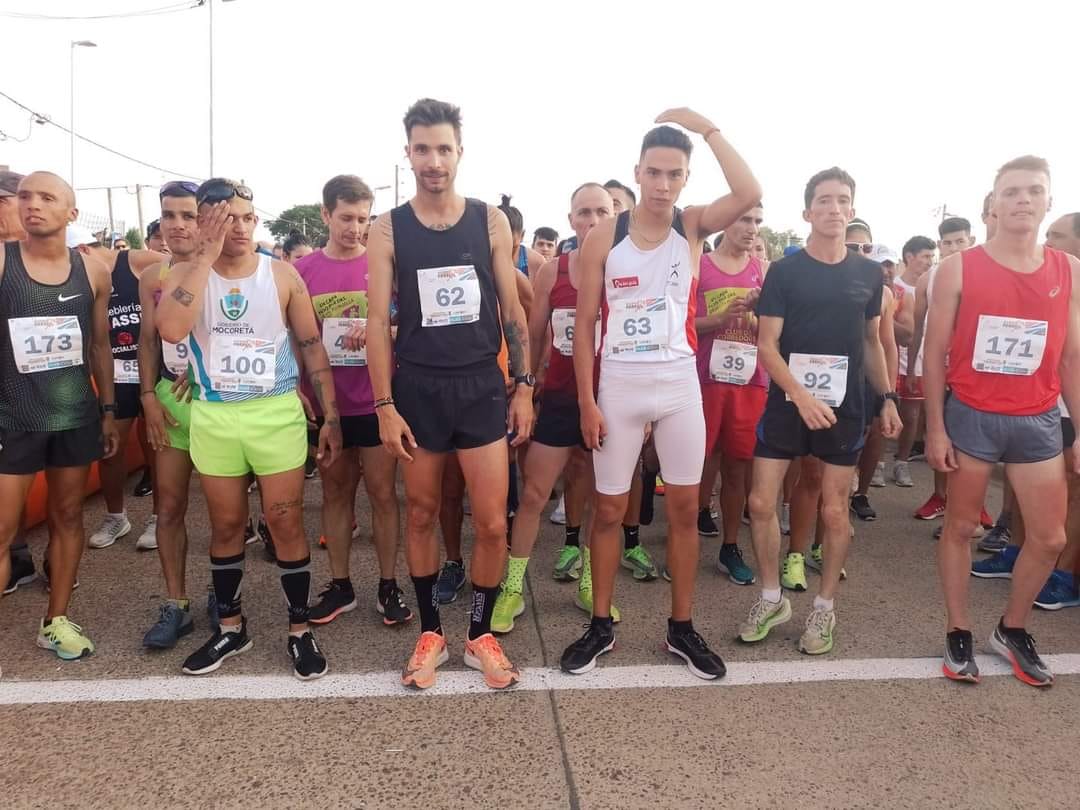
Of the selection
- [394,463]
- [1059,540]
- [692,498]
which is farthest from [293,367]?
[1059,540]

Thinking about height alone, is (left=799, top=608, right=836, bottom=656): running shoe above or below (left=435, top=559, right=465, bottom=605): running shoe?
above

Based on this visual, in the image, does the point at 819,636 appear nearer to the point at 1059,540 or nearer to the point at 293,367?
the point at 1059,540

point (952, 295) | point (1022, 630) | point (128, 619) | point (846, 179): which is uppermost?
point (846, 179)

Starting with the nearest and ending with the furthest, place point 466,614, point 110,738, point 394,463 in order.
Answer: point 110,738 → point 394,463 → point 466,614

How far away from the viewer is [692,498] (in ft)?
9.96

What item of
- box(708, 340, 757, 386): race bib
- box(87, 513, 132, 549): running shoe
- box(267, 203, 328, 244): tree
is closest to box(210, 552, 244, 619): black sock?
box(87, 513, 132, 549): running shoe

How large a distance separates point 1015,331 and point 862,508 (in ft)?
8.86

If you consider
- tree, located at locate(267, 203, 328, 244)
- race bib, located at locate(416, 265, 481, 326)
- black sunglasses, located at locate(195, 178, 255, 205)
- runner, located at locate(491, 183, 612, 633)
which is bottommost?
runner, located at locate(491, 183, 612, 633)

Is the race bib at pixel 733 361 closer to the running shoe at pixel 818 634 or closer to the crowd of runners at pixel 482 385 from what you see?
the crowd of runners at pixel 482 385

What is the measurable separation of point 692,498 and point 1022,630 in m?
1.64

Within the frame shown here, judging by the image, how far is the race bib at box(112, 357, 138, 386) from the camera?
168 inches

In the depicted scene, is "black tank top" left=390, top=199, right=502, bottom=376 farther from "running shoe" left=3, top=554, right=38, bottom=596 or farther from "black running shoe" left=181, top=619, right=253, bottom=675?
"running shoe" left=3, top=554, right=38, bottom=596

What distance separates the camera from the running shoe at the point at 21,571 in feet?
12.7

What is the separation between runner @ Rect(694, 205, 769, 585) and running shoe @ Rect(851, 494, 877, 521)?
1.62 m
